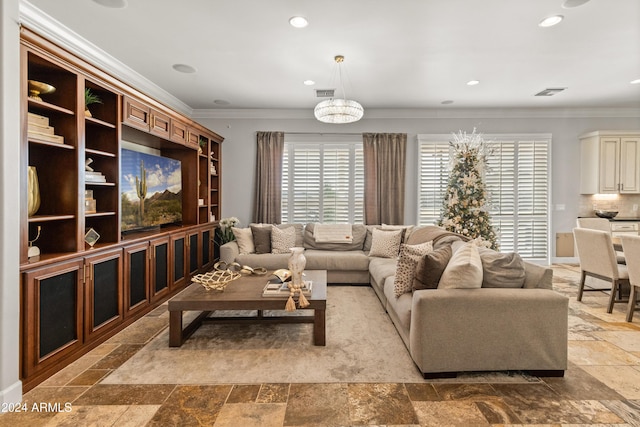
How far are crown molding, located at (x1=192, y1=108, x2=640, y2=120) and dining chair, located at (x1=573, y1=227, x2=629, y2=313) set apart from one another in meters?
2.94

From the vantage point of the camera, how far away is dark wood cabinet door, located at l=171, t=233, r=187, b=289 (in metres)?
4.17

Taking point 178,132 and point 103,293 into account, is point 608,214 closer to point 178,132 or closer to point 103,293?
point 178,132

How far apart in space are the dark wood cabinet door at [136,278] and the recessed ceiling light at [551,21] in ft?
14.9

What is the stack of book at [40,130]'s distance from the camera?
2.26 m

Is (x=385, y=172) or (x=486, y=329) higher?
(x=385, y=172)

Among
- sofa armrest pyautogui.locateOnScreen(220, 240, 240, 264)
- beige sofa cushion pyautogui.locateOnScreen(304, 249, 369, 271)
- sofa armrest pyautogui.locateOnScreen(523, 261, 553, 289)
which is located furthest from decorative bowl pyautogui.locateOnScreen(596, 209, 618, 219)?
sofa armrest pyautogui.locateOnScreen(220, 240, 240, 264)

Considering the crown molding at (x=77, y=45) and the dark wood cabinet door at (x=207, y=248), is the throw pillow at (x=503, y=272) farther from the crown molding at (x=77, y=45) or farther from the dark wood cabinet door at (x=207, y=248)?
the dark wood cabinet door at (x=207, y=248)

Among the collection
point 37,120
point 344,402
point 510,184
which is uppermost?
point 37,120

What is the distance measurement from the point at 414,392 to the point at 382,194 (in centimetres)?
412

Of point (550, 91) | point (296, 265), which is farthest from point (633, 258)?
point (296, 265)

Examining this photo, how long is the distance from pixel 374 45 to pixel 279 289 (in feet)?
8.90

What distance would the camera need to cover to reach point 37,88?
7.82 feet

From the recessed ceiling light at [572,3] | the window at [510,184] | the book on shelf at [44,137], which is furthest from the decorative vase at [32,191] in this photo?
the window at [510,184]

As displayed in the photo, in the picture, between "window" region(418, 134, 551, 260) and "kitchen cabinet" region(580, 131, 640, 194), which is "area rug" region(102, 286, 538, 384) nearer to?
"window" region(418, 134, 551, 260)
